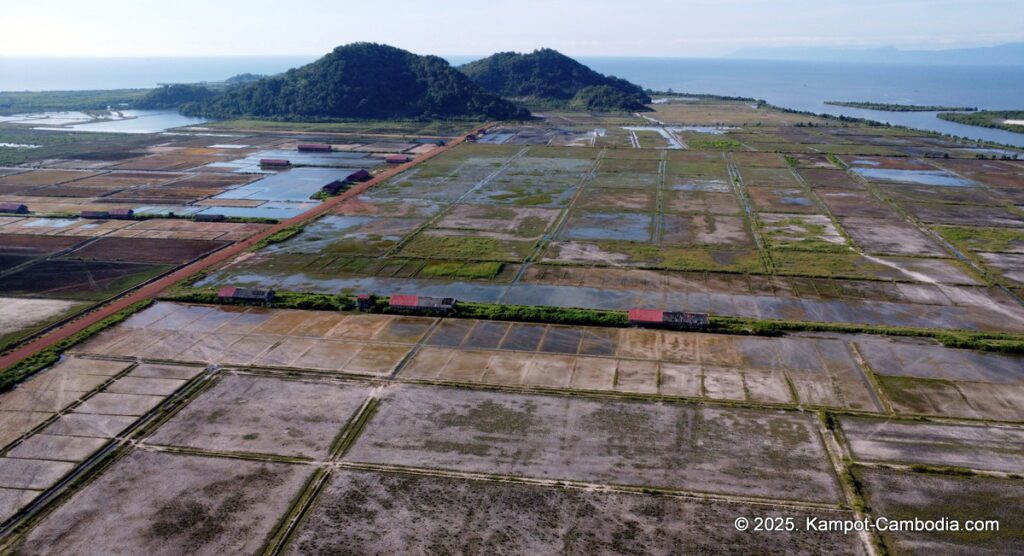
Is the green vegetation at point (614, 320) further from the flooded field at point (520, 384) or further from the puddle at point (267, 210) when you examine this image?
the puddle at point (267, 210)

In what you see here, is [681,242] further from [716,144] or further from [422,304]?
[716,144]

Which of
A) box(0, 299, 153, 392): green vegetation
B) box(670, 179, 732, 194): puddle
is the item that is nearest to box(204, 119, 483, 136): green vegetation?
box(670, 179, 732, 194): puddle

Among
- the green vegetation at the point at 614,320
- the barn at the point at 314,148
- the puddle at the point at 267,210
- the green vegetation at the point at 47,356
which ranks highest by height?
the barn at the point at 314,148

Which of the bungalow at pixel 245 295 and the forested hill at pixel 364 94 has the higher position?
the forested hill at pixel 364 94

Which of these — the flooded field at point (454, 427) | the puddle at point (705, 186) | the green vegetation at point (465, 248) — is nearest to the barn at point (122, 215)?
the flooded field at point (454, 427)

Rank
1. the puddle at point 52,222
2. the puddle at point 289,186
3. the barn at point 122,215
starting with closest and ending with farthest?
the puddle at point 52,222 → the barn at point 122,215 → the puddle at point 289,186

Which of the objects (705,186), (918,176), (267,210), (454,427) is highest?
(918,176)

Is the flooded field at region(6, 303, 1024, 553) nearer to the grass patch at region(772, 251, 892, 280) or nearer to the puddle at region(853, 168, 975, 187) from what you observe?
the grass patch at region(772, 251, 892, 280)

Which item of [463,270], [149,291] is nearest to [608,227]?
[463,270]

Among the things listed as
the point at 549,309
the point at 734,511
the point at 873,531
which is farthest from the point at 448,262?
the point at 873,531
